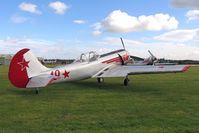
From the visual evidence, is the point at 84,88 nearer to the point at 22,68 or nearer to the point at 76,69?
the point at 76,69

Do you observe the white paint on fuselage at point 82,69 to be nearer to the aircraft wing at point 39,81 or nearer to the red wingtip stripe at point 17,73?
the aircraft wing at point 39,81

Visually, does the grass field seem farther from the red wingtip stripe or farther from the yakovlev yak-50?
the yakovlev yak-50

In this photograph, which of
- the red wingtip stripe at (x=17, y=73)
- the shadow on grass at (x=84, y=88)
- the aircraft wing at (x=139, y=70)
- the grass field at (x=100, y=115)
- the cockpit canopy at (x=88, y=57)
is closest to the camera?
the grass field at (x=100, y=115)

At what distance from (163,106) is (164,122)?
2.32 metres

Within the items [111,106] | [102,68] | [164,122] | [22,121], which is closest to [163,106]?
[111,106]

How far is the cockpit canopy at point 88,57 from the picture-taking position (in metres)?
16.5

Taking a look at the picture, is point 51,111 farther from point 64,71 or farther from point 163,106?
point 64,71

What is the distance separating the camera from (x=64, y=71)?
14094 millimetres

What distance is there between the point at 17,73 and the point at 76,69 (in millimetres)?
3531

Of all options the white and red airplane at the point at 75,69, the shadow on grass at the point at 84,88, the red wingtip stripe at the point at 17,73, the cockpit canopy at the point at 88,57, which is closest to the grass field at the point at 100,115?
the red wingtip stripe at the point at 17,73

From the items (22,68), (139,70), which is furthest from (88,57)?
(22,68)

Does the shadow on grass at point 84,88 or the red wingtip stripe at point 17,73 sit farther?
the shadow on grass at point 84,88

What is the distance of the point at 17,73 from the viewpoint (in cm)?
1216

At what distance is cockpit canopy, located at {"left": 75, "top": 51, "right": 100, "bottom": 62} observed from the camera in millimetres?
16477
